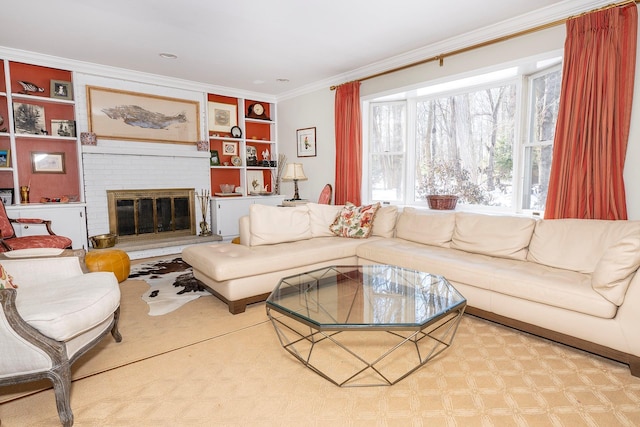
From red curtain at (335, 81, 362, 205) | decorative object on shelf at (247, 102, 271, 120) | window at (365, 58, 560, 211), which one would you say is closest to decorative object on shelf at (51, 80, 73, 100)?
decorative object on shelf at (247, 102, 271, 120)

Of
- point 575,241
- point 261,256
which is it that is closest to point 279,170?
point 261,256

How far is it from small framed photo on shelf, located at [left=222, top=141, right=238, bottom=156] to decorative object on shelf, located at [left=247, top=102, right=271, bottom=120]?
1.86 feet

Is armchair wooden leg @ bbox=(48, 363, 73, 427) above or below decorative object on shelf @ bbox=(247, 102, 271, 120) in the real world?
below

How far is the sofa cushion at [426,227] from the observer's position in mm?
3473

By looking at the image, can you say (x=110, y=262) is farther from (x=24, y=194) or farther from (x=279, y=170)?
(x=279, y=170)

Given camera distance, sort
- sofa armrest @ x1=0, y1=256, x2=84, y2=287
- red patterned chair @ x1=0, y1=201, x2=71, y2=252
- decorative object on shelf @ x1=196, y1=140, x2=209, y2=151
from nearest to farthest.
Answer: sofa armrest @ x1=0, y1=256, x2=84, y2=287, red patterned chair @ x1=0, y1=201, x2=71, y2=252, decorative object on shelf @ x1=196, y1=140, x2=209, y2=151

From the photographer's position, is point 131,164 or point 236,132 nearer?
point 131,164

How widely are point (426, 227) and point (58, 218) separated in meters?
4.36

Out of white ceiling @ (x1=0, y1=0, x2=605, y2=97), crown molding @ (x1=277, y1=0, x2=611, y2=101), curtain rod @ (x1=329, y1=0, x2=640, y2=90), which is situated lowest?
curtain rod @ (x1=329, y1=0, x2=640, y2=90)

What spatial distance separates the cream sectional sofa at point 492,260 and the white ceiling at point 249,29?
70.9 inches

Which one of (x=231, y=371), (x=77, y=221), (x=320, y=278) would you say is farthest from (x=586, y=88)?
(x=77, y=221)

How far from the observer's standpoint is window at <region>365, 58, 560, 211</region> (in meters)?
3.65

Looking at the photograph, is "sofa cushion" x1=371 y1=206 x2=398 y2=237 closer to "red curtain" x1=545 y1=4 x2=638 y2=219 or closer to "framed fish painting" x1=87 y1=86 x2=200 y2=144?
"red curtain" x1=545 y1=4 x2=638 y2=219

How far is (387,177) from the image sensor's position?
5.10 m
